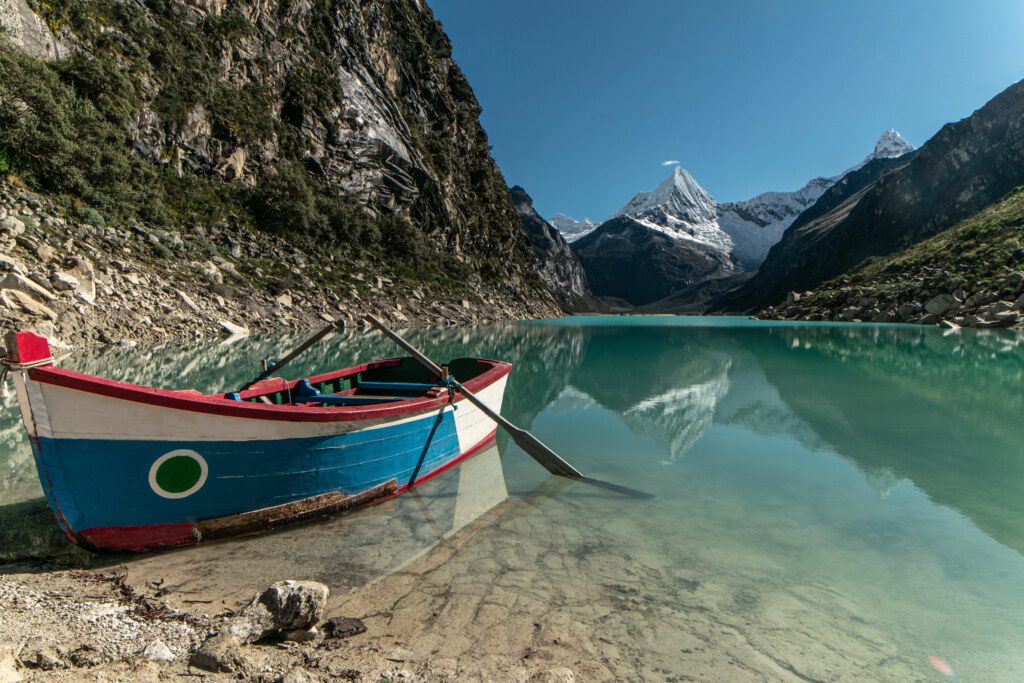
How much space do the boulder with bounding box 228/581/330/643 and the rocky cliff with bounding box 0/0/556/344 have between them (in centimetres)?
3596

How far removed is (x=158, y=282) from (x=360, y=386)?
26048 millimetres

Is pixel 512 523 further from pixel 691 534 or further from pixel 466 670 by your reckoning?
pixel 466 670

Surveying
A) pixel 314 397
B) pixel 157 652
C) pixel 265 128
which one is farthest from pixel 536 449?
pixel 265 128

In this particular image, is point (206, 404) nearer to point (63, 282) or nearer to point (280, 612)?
point (280, 612)

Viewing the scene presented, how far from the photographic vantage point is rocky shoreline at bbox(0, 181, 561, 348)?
2105 centimetres

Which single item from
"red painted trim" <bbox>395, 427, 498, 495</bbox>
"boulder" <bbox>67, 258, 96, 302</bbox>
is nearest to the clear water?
"red painted trim" <bbox>395, 427, 498, 495</bbox>

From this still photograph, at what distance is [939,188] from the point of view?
10981 centimetres

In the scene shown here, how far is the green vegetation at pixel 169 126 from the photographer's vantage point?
30062mm

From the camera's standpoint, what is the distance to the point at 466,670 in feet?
12.6

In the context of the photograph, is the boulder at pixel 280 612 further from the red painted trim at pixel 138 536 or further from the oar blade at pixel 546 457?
the oar blade at pixel 546 457

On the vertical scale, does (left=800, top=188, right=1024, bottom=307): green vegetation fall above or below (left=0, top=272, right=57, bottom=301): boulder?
above

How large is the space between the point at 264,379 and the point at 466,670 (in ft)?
23.2

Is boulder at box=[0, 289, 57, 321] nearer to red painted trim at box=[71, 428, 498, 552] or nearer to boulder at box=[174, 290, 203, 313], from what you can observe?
boulder at box=[174, 290, 203, 313]

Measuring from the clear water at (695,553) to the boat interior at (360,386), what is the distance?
2.12 metres
